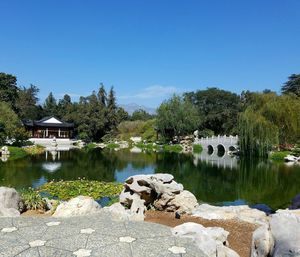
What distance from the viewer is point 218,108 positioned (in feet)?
161

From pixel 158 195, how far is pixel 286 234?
4.68 meters

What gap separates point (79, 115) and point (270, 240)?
4434 cm

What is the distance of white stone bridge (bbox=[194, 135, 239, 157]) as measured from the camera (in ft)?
117

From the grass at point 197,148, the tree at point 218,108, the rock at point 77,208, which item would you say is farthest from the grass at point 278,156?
the rock at point 77,208

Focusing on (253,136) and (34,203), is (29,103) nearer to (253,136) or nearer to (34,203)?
(253,136)

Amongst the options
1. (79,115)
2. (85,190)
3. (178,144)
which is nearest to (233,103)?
(178,144)

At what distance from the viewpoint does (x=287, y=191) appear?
16.1 metres

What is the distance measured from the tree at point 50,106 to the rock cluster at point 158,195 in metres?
52.2

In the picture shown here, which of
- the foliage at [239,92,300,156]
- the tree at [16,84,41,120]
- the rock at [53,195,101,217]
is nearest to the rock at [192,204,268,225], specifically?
the rock at [53,195,101,217]

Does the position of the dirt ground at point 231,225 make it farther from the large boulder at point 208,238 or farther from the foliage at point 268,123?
the foliage at point 268,123

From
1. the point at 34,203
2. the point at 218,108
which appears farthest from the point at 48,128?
the point at 34,203

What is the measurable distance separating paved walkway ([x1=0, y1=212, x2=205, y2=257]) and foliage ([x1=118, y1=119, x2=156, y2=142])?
1618 inches

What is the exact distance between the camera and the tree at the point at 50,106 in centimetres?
5953

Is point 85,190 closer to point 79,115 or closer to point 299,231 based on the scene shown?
point 299,231
